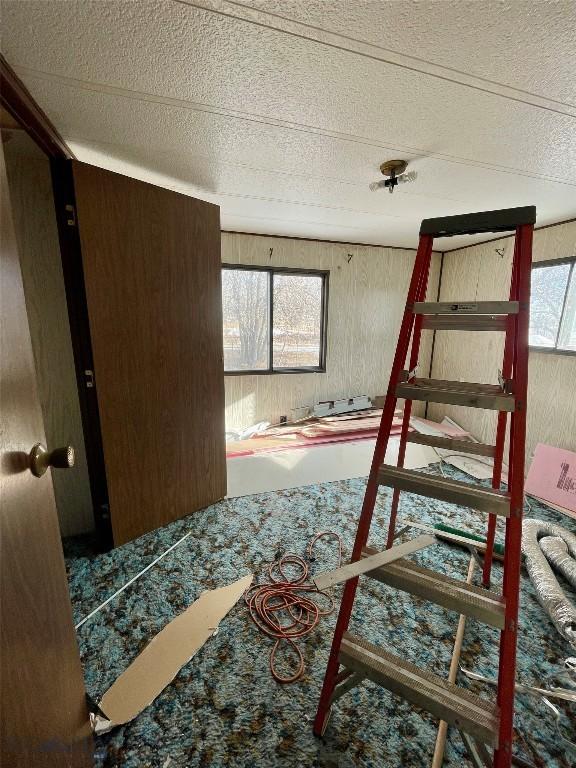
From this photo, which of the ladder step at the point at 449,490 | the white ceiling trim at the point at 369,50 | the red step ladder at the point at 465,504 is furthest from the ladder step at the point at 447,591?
the white ceiling trim at the point at 369,50

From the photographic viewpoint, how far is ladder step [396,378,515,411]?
897 millimetres

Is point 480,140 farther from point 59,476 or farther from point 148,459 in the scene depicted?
point 59,476

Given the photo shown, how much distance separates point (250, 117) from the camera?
1.36 meters

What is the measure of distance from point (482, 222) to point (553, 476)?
8.47ft

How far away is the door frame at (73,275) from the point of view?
130cm

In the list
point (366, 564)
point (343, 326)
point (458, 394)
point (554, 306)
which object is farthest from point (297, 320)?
point (366, 564)

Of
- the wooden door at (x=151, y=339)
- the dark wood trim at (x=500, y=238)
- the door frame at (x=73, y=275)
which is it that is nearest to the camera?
the door frame at (x=73, y=275)

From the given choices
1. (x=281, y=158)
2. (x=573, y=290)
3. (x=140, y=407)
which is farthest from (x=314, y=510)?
(x=573, y=290)

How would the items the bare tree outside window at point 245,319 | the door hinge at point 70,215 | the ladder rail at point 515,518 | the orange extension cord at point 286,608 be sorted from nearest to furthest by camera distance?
the ladder rail at point 515,518
the orange extension cord at point 286,608
the door hinge at point 70,215
the bare tree outside window at point 245,319

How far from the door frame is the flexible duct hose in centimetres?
236

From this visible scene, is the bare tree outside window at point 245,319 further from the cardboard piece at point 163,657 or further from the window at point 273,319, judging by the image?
the cardboard piece at point 163,657

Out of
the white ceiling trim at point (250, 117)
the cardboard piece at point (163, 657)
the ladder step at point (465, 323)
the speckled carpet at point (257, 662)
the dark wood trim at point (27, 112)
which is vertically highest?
the white ceiling trim at point (250, 117)

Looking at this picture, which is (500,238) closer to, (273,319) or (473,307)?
(273,319)

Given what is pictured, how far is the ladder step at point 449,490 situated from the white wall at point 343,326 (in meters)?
2.94
